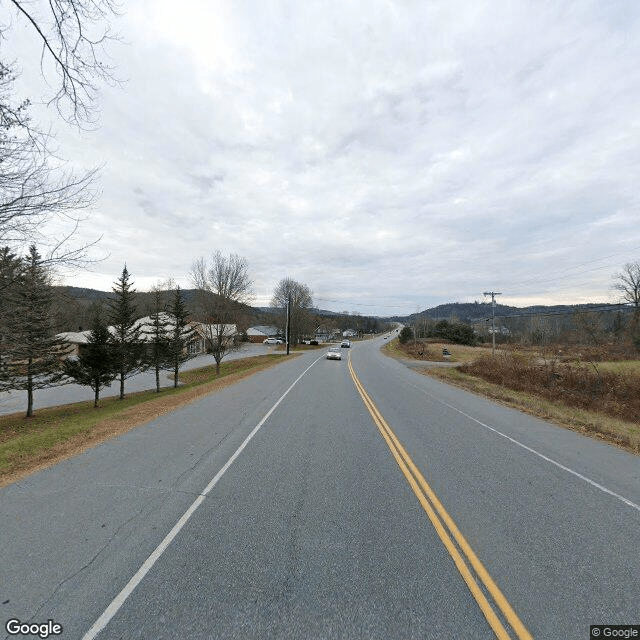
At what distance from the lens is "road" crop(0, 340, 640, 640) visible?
8.50ft

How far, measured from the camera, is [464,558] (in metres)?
3.30

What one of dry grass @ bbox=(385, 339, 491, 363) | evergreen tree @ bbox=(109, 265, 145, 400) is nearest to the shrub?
dry grass @ bbox=(385, 339, 491, 363)

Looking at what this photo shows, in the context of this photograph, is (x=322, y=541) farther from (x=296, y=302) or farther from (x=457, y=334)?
(x=457, y=334)

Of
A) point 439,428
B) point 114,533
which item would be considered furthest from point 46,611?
point 439,428

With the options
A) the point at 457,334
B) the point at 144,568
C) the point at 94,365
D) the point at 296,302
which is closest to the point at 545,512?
the point at 144,568

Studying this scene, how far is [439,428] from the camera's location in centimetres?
857

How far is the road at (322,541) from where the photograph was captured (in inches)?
102

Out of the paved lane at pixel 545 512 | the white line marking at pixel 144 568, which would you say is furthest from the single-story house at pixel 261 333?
the white line marking at pixel 144 568

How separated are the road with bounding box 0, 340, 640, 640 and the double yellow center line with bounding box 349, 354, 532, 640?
2 centimetres

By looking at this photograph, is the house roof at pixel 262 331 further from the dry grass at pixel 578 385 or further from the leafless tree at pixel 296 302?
the dry grass at pixel 578 385

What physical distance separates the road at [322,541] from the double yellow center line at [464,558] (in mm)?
18

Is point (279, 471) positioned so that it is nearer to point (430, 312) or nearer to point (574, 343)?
point (574, 343)

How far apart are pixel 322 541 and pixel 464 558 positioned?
4.95 feet

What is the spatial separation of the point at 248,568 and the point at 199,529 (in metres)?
0.98
